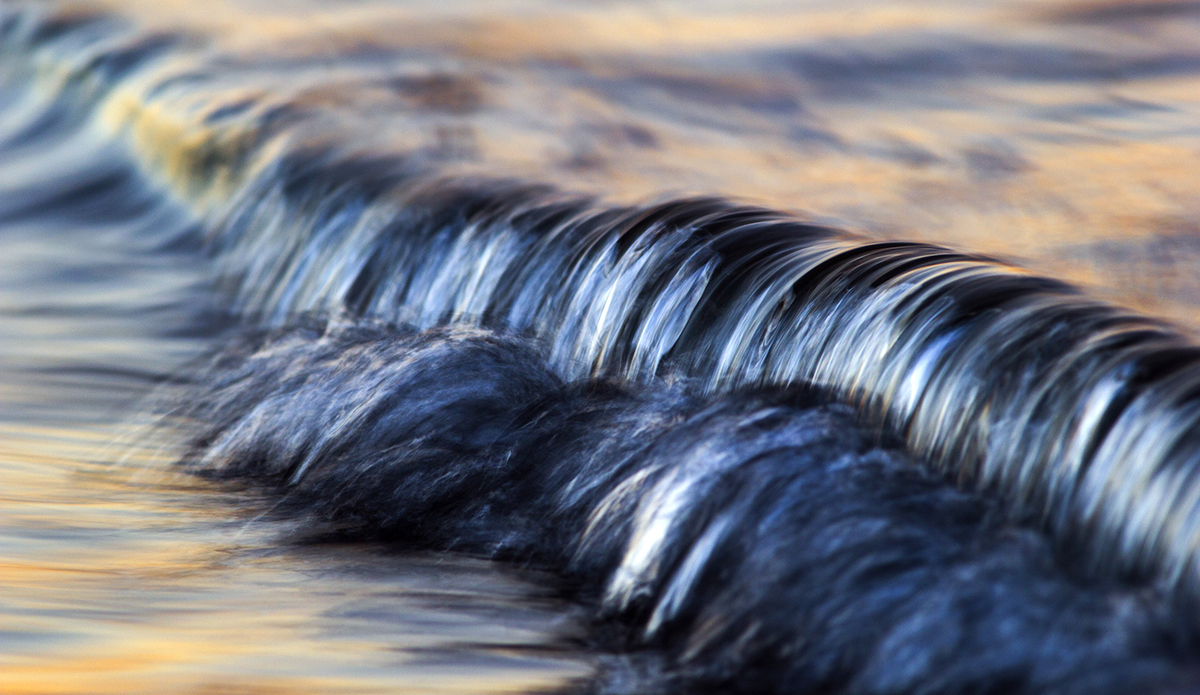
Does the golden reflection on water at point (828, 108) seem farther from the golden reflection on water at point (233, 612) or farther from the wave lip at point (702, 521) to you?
the golden reflection on water at point (233, 612)

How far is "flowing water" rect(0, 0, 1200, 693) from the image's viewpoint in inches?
76.8

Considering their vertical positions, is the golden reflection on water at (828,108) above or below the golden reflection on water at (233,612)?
above

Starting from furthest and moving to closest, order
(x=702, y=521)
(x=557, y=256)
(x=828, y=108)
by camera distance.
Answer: (x=828, y=108) < (x=557, y=256) < (x=702, y=521)

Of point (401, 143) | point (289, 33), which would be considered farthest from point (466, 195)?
point (289, 33)

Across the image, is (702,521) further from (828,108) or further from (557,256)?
(828,108)

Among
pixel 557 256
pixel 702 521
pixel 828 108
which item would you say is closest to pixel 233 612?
pixel 702 521

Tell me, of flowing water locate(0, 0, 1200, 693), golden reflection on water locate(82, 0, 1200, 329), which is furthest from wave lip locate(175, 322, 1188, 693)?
golden reflection on water locate(82, 0, 1200, 329)

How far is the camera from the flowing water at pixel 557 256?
1950mm

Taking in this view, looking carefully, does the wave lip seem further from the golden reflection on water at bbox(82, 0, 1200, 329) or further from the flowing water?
the golden reflection on water at bbox(82, 0, 1200, 329)

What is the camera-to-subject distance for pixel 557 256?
3428 millimetres

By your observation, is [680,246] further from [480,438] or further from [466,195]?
[466,195]

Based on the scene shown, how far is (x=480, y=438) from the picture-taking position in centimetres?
262

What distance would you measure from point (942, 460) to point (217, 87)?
5168mm

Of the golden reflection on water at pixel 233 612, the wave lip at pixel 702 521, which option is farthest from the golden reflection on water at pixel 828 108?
the golden reflection on water at pixel 233 612
